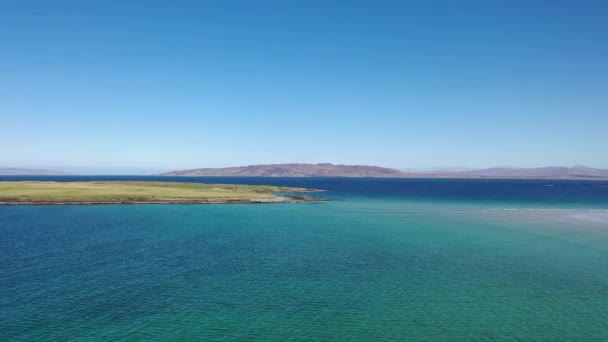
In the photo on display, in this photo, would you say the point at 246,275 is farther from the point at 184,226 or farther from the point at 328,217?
the point at 328,217

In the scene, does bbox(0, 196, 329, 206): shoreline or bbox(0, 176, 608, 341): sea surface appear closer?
bbox(0, 176, 608, 341): sea surface

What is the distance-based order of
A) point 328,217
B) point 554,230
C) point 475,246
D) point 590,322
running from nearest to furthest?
point 590,322 → point 475,246 → point 554,230 → point 328,217

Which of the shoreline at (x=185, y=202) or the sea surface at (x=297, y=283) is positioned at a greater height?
the shoreline at (x=185, y=202)

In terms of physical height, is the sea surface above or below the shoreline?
below

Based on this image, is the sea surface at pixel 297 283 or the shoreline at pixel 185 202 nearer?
the sea surface at pixel 297 283

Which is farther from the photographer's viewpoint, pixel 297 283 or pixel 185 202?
pixel 185 202

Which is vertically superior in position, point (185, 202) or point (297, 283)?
point (185, 202)

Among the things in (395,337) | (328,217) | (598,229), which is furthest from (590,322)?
(328,217)

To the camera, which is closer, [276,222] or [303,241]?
[303,241]
